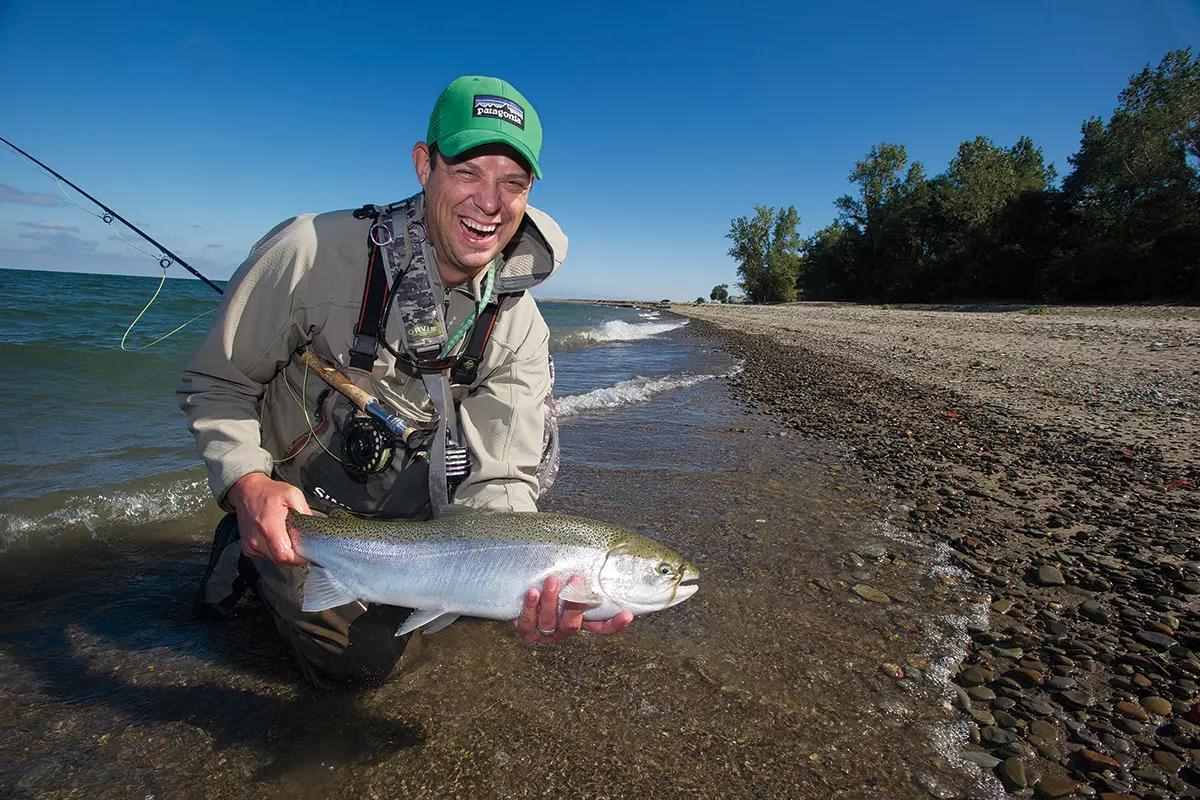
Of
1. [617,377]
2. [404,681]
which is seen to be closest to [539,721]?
[404,681]

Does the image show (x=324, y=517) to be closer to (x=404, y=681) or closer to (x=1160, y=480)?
(x=404, y=681)

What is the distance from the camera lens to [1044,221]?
51.1 m

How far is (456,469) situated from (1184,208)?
52140 mm

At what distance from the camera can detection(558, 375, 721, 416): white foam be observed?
1155 cm

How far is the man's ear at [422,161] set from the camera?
362cm

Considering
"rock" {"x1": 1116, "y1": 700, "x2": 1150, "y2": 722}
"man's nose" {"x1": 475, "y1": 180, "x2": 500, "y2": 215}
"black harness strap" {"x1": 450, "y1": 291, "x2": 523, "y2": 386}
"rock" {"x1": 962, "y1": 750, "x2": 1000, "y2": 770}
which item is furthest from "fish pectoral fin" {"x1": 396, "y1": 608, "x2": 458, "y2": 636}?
"rock" {"x1": 1116, "y1": 700, "x2": 1150, "y2": 722}

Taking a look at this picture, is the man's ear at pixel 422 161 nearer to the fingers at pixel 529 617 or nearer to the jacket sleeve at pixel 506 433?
the jacket sleeve at pixel 506 433

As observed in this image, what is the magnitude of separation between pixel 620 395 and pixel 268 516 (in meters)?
9.97

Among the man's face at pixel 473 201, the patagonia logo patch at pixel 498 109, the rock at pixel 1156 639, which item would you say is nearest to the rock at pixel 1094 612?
the rock at pixel 1156 639

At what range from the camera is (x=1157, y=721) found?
3.11m

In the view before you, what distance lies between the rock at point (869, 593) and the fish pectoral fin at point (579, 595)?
2393 millimetres

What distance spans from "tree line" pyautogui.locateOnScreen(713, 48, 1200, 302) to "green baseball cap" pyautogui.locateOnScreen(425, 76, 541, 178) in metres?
46.0

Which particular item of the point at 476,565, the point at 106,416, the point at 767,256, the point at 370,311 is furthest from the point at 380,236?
the point at 767,256

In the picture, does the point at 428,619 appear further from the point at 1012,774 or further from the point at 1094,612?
the point at 1094,612
